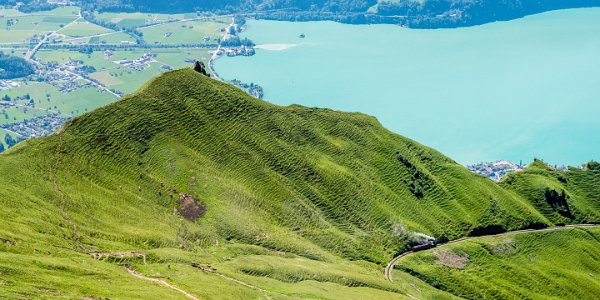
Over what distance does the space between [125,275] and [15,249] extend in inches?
511

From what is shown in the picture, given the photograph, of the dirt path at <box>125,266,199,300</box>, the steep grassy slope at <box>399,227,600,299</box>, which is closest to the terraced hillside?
the dirt path at <box>125,266,199,300</box>

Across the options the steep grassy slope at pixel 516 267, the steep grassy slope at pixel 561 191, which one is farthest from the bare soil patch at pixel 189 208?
the steep grassy slope at pixel 561 191

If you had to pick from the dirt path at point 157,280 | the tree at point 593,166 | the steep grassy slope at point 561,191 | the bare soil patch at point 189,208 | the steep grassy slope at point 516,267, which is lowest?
the steep grassy slope at point 516,267

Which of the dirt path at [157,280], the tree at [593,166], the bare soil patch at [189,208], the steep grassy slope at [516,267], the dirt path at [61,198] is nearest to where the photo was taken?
the dirt path at [157,280]

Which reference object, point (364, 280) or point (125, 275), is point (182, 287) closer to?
point (125, 275)

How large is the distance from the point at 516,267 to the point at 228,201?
6340 cm

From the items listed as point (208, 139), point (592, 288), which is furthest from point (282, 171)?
point (592, 288)

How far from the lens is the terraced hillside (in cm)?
7750

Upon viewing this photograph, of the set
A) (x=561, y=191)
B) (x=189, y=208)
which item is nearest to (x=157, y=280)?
(x=189, y=208)

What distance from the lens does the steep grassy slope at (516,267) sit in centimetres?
11744

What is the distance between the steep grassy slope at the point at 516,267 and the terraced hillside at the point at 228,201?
178 inches

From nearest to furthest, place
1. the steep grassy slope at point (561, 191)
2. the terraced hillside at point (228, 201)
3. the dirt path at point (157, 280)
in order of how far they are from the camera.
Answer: the dirt path at point (157, 280), the terraced hillside at point (228, 201), the steep grassy slope at point (561, 191)

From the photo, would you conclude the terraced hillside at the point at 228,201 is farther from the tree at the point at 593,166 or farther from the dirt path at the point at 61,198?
the tree at the point at 593,166

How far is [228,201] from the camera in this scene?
110312 millimetres
